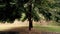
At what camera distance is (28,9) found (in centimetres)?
823

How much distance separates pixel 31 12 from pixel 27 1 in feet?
1.90

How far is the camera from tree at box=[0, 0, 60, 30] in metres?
8.18

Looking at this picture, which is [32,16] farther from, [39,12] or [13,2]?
[13,2]

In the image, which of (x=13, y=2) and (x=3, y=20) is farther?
(x=3, y=20)

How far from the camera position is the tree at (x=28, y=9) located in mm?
8181

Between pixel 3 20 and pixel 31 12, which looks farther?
pixel 3 20

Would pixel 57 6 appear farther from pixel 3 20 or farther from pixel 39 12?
pixel 3 20

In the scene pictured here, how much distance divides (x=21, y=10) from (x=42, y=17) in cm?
108

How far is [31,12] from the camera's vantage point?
26.8 feet

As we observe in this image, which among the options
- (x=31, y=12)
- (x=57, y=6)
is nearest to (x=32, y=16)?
(x=31, y=12)

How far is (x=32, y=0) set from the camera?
313 inches

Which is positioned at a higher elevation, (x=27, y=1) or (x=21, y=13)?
(x=27, y=1)

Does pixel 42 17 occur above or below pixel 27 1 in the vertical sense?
below

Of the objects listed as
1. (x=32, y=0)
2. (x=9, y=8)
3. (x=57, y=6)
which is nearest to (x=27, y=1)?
(x=32, y=0)
